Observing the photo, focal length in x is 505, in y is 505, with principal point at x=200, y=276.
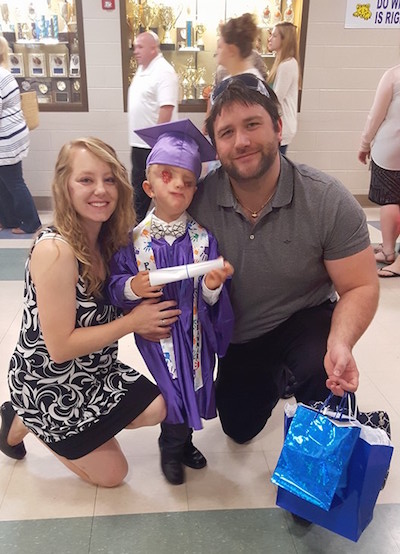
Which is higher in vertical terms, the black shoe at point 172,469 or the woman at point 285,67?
the woman at point 285,67

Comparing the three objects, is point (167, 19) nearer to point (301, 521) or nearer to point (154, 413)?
point (154, 413)

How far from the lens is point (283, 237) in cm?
155

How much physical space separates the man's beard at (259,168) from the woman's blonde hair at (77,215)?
325 millimetres

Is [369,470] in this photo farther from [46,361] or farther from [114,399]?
[46,361]

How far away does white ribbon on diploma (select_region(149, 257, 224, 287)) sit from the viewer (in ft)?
4.73

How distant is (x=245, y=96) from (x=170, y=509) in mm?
1300

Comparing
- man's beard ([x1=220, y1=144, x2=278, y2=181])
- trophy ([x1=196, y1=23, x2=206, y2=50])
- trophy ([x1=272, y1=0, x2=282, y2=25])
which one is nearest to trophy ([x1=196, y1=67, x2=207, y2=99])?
trophy ([x1=196, y1=23, x2=206, y2=50])

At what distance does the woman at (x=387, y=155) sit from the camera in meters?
3.42

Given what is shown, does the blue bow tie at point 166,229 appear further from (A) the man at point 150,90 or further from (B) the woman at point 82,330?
(A) the man at point 150,90

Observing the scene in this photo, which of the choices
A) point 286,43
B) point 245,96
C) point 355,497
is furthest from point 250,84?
point 286,43

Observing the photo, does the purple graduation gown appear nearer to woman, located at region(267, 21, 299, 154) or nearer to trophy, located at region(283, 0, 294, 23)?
woman, located at region(267, 21, 299, 154)

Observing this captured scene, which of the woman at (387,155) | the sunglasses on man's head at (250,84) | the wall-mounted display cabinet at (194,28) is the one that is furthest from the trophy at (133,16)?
the sunglasses on man's head at (250,84)

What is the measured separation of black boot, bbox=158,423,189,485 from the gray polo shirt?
1.52 feet

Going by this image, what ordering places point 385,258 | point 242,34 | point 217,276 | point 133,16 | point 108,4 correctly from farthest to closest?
point 133,16 → point 108,4 → point 385,258 → point 242,34 → point 217,276
